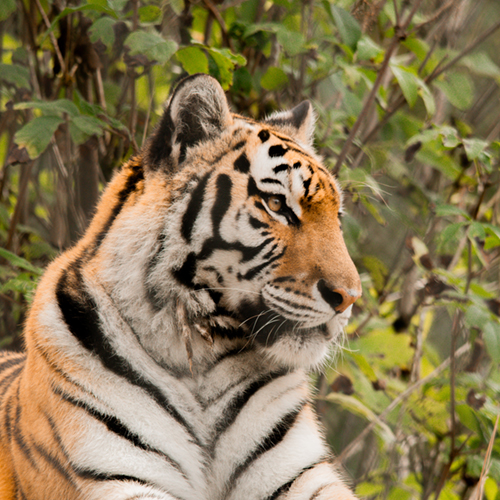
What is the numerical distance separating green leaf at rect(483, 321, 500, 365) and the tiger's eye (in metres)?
0.96

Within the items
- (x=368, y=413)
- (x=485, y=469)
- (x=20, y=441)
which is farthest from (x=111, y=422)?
(x=485, y=469)

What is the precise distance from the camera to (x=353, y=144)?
3.06 metres

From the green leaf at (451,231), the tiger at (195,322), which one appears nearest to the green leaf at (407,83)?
the green leaf at (451,231)

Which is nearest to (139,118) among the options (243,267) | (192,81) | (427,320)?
(192,81)

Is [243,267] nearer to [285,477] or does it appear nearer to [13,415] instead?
[285,477]

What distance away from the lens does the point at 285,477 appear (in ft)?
5.64

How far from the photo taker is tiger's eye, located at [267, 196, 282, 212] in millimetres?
1708

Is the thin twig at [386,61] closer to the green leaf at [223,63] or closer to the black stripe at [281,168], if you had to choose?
the green leaf at [223,63]

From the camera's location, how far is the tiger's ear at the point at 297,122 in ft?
7.14

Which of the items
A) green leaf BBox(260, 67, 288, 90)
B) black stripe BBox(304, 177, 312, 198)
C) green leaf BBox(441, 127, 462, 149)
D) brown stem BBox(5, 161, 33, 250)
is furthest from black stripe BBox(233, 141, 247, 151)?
brown stem BBox(5, 161, 33, 250)

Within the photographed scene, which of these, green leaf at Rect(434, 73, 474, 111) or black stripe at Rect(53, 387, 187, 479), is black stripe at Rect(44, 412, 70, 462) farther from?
green leaf at Rect(434, 73, 474, 111)

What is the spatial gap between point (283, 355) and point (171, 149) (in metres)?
0.72

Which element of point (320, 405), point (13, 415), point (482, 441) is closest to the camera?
point (13, 415)

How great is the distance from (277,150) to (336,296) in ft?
1.63
